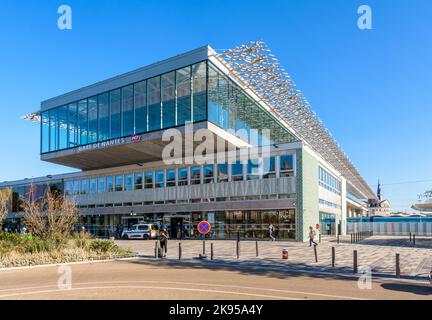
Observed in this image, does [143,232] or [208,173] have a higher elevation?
[208,173]

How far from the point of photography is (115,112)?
43438mm

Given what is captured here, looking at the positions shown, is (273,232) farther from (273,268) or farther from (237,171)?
(273,268)

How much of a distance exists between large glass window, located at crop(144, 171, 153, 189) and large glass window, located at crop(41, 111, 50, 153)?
13.7 m

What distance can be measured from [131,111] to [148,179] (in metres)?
8.04

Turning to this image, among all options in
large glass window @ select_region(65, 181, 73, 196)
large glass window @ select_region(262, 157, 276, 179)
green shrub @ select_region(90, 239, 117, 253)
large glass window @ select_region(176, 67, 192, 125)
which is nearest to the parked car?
large glass window @ select_region(176, 67, 192, 125)

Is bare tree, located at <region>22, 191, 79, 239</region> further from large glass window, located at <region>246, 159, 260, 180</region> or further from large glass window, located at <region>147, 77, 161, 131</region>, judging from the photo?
large glass window, located at <region>246, 159, 260, 180</region>

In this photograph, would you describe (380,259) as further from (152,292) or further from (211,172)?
(211,172)

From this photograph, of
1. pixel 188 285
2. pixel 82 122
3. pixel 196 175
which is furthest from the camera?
pixel 82 122

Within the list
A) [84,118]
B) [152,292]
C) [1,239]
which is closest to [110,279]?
[152,292]

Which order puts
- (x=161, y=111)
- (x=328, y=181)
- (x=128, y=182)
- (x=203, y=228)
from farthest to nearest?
(x=128, y=182)
(x=328, y=181)
(x=161, y=111)
(x=203, y=228)

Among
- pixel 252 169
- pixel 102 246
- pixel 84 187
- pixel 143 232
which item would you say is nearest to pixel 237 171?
pixel 252 169

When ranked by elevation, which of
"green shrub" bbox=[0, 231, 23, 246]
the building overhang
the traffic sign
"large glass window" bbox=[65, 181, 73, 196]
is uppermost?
the building overhang

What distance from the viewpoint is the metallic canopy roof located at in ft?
108

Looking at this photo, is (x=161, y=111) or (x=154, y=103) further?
(x=154, y=103)
